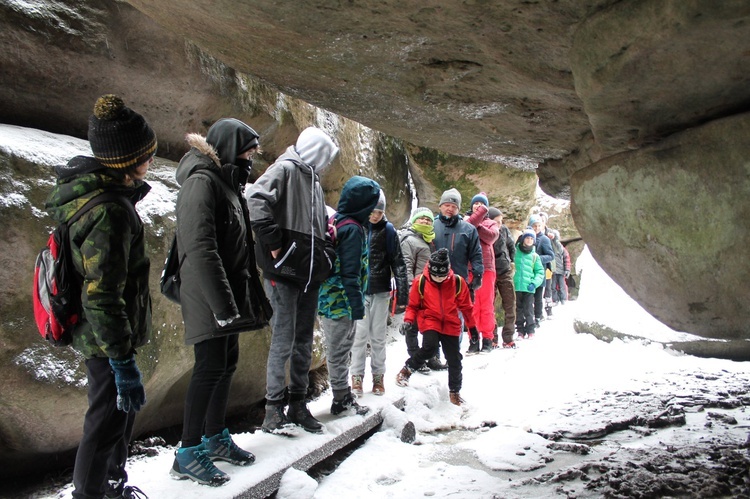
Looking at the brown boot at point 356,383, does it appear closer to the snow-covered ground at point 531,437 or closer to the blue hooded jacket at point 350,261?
the snow-covered ground at point 531,437

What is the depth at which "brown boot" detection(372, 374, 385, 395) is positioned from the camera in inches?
181

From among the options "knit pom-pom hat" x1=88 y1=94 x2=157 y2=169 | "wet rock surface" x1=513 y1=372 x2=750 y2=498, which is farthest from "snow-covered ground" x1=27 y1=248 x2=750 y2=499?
"knit pom-pom hat" x1=88 y1=94 x2=157 y2=169

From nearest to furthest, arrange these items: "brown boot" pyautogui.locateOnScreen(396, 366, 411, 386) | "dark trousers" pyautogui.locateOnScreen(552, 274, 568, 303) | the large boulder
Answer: the large boulder
"brown boot" pyautogui.locateOnScreen(396, 366, 411, 386)
"dark trousers" pyautogui.locateOnScreen(552, 274, 568, 303)

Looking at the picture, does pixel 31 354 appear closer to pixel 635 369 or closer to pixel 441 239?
pixel 441 239

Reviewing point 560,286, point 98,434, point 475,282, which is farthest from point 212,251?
point 560,286

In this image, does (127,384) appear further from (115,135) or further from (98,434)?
(115,135)

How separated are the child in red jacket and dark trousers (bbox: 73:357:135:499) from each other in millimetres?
3034

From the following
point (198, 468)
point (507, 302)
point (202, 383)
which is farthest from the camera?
point (507, 302)

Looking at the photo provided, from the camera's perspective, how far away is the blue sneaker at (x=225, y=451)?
2.80m

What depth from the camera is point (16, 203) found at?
282 cm

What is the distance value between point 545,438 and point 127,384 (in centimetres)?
275

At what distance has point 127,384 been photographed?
213 cm

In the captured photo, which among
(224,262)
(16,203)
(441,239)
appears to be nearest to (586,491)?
(224,262)

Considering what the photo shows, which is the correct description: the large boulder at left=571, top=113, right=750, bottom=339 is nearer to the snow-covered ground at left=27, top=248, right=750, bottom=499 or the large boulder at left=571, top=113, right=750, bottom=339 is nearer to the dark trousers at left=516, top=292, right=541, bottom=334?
the snow-covered ground at left=27, top=248, right=750, bottom=499
